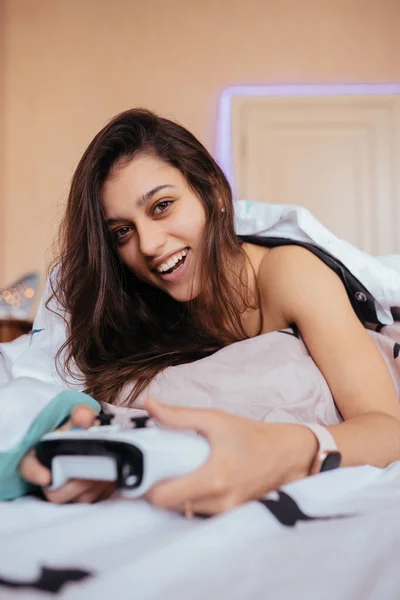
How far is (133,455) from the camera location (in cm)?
50

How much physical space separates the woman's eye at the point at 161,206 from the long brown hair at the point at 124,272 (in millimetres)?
99

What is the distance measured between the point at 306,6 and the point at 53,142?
1926mm

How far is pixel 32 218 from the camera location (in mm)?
4102

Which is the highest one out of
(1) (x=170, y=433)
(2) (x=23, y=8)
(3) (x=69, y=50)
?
(2) (x=23, y=8)

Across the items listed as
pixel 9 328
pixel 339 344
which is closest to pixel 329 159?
pixel 9 328

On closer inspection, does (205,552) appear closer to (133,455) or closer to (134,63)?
(133,455)

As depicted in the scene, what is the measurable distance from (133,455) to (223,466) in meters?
0.08

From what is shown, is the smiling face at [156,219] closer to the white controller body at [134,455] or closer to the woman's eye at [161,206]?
the woman's eye at [161,206]

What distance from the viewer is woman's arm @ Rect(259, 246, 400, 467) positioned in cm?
84

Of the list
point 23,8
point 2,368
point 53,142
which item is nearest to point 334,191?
point 53,142

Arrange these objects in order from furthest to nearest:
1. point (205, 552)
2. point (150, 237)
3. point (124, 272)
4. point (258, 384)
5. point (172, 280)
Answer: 1. point (124, 272)
2. point (172, 280)
3. point (150, 237)
4. point (258, 384)
5. point (205, 552)

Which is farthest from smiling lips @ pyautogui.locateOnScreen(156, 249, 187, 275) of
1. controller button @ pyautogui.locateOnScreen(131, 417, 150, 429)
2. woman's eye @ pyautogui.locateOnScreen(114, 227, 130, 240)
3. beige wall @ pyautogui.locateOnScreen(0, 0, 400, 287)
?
beige wall @ pyautogui.locateOnScreen(0, 0, 400, 287)

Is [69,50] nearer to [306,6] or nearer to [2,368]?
[306,6]

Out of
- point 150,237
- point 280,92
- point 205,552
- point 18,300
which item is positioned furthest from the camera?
point 280,92
